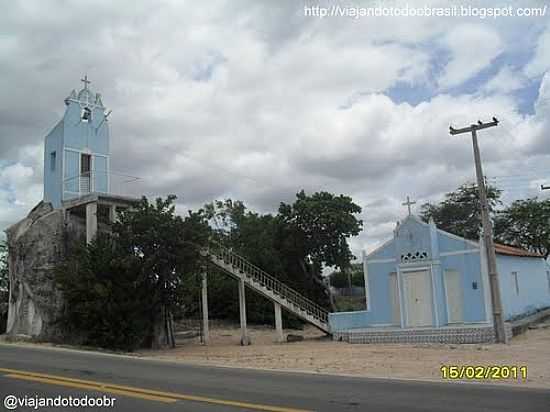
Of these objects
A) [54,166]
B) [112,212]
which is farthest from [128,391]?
[54,166]

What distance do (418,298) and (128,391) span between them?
17.9 meters

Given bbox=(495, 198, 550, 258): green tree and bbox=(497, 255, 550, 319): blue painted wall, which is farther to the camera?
bbox=(495, 198, 550, 258): green tree

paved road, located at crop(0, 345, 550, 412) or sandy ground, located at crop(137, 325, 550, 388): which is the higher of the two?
paved road, located at crop(0, 345, 550, 412)

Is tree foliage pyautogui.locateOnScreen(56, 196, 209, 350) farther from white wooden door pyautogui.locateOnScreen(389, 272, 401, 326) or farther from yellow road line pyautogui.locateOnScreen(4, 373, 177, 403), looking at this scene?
yellow road line pyautogui.locateOnScreen(4, 373, 177, 403)

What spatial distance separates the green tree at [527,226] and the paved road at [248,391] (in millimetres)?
32542

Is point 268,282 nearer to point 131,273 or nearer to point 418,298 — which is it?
point 418,298

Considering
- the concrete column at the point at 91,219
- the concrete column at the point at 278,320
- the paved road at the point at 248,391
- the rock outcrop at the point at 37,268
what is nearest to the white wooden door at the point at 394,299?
the concrete column at the point at 278,320

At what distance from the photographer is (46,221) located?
84.9ft

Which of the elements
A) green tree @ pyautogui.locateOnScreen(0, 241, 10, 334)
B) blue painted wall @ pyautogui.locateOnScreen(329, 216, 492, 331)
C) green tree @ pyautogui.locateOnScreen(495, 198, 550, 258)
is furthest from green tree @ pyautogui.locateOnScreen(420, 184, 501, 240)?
green tree @ pyautogui.locateOnScreen(0, 241, 10, 334)

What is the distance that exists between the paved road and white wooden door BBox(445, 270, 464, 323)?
1373cm

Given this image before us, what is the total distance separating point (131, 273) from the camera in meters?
22.9

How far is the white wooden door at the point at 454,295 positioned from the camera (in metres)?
24.8

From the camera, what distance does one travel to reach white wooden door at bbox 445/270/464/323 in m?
24.8
